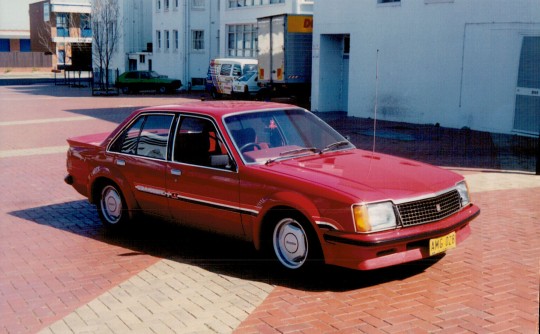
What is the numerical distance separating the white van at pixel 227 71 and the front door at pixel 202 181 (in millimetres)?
25006

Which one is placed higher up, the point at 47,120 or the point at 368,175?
the point at 368,175

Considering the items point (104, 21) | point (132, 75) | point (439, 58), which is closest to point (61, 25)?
point (104, 21)

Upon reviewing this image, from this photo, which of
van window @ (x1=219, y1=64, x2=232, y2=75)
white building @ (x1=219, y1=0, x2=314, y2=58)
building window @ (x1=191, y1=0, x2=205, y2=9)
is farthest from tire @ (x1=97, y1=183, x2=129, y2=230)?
building window @ (x1=191, y1=0, x2=205, y2=9)

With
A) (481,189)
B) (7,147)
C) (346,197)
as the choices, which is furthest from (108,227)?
(7,147)

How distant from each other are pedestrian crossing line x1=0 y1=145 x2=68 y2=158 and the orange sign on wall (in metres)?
12.3

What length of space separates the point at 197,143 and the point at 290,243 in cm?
160

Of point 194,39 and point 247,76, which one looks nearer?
point 247,76

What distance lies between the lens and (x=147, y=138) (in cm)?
746

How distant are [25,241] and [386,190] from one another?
4.23 metres

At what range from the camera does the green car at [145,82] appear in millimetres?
40438

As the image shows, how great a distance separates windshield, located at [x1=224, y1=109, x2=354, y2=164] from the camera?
6520mm

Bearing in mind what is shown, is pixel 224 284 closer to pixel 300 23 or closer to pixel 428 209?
pixel 428 209

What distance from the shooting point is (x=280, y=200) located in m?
5.89

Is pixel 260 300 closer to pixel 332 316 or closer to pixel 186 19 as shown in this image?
pixel 332 316
